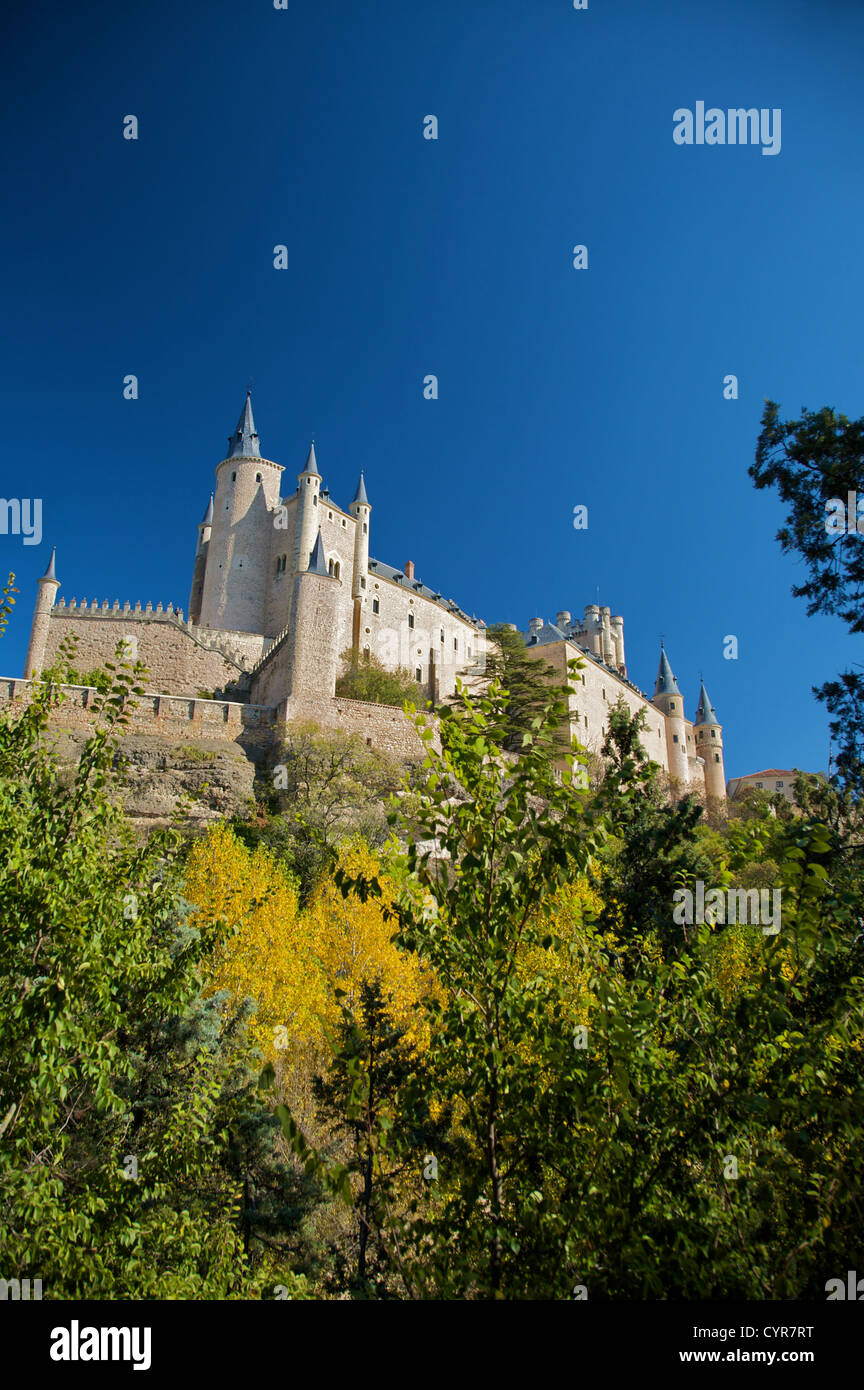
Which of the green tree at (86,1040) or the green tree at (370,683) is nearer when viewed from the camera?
the green tree at (86,1040)

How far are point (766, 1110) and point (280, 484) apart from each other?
2127 inches

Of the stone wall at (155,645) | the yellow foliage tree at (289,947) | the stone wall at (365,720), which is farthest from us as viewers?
the stone wall at (155,645)

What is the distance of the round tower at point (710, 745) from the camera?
73.9m

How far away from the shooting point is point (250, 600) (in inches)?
1977

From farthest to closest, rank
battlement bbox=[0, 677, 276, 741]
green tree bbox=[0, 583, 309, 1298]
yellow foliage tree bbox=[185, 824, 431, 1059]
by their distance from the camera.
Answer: battlement bbox=[0, 677, 276, 741], yellow foliage tree bbox=[185, 824, 431, 1059], green tree bbox=[0, 583, 309, 1298]

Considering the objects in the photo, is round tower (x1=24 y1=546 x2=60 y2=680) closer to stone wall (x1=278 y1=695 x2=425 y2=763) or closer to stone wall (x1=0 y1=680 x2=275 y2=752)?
stone wall (x1=0 y1=680 x2=275 y2=752)

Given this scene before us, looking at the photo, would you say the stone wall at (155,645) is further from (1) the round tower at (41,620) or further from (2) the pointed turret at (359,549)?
(2) the pointed turret at (359,549)

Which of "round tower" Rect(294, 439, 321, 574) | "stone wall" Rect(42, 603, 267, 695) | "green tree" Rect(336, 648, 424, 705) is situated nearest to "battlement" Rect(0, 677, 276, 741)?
"stone wall" Rect(42, 603, 267, 695)

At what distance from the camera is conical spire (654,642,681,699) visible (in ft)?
248

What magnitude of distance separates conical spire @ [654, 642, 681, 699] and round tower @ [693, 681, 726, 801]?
388cm

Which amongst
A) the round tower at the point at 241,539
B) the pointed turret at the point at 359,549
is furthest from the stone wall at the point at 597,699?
the round tower at the point at 241,539

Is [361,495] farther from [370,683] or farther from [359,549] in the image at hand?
[370,683]

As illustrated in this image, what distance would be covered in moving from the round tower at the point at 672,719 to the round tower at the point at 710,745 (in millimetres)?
2946
